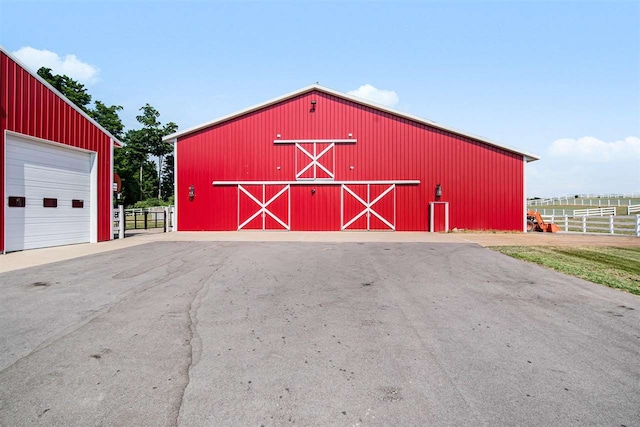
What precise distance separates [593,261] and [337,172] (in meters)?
10.7

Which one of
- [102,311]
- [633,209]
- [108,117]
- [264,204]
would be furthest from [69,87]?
[633,209]

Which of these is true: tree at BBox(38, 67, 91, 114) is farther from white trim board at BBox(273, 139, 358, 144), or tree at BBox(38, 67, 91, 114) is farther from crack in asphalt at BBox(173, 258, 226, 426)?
crack in asphalt at BBox(173, 258, 226, 426)

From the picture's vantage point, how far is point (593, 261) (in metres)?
7.78

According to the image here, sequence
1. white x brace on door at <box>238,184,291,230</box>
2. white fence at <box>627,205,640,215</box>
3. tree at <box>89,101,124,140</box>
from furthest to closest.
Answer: tree at <box>89,101,124,140</box>
white fence at <box>627,205,640,215</box>
white x brace on door at <box>238,184,291,230</box>

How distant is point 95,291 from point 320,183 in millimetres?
12123

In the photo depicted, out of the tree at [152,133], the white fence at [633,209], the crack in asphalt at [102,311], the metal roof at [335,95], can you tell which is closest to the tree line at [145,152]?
the tree at [152,133]

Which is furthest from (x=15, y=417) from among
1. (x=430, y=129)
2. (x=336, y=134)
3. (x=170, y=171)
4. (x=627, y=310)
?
(x=170, y=171)

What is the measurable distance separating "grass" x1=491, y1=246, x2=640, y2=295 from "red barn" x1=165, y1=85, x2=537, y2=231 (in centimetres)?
616

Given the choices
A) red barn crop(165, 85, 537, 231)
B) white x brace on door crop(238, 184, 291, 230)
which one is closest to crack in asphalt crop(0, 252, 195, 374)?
white x brace on door crop(238, 184, 291, 230)

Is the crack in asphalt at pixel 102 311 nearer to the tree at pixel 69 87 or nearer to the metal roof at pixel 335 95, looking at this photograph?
the metal roof at pixel 335 95

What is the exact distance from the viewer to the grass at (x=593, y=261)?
19.3ft

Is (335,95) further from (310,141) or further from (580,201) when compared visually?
(580,201)

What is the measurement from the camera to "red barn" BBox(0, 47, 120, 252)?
29.6 ft

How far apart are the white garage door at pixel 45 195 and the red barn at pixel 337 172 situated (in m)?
5.24
